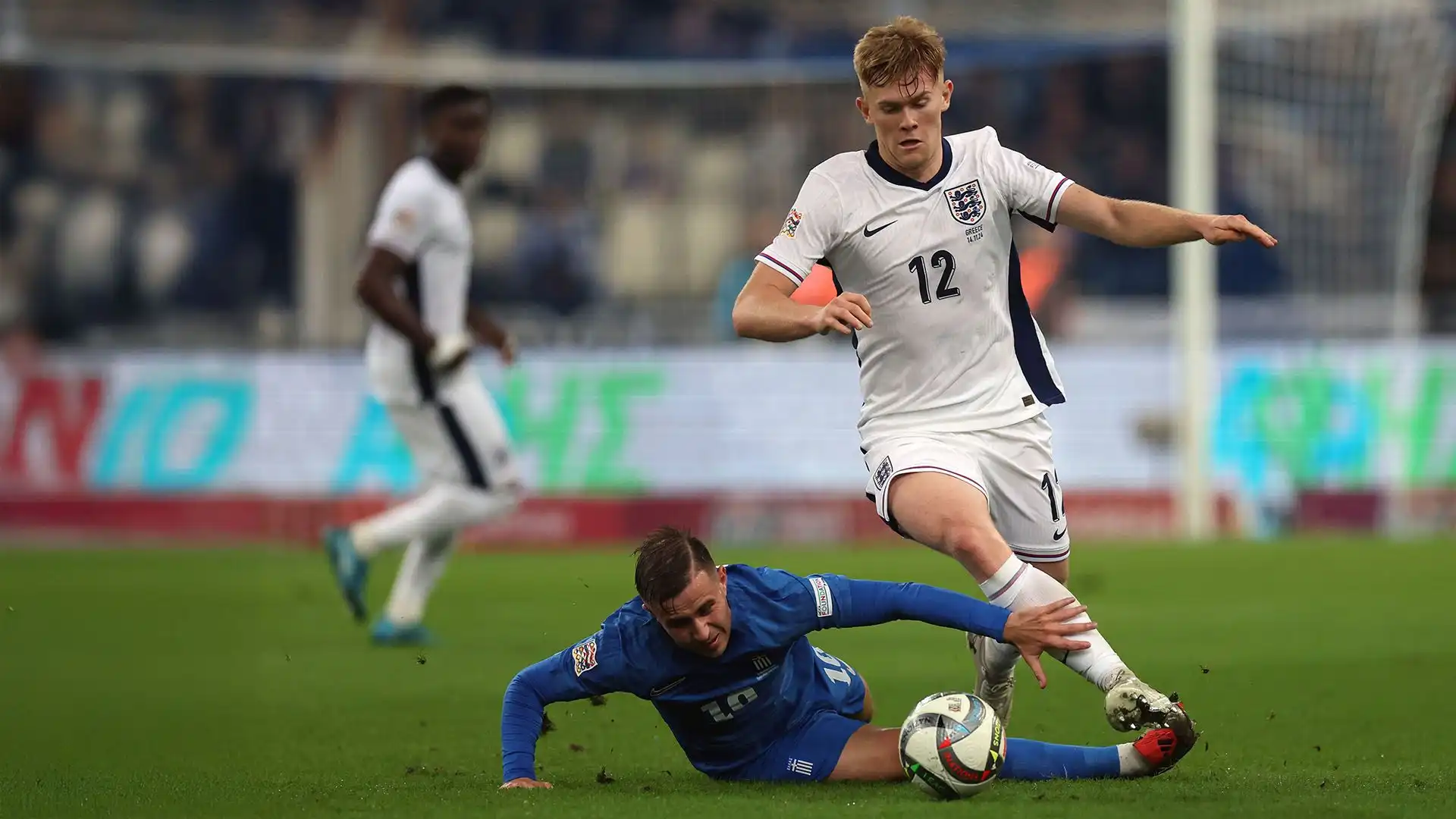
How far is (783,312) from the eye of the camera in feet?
19.0

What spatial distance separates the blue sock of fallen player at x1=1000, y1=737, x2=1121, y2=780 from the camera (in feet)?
18.5

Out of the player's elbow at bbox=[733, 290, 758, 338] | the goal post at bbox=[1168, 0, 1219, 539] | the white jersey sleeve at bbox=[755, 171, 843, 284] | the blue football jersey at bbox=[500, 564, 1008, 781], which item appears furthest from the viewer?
the goal post at bbox=[1168, 0, 1219, 539]

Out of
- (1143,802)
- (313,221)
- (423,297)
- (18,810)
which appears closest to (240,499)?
(313,221)

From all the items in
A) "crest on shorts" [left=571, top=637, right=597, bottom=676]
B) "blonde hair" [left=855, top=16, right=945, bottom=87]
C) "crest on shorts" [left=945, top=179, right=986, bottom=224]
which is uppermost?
"blonde hair" [left=855, top=16, right=945, bottom=87]

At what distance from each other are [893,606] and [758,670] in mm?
451

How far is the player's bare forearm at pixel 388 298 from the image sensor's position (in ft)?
33.8

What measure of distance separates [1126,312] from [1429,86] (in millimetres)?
3769

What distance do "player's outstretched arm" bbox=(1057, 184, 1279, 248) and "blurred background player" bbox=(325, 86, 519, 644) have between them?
489 cm

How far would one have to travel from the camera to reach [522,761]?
18.4ft

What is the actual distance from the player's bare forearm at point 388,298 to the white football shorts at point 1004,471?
4.39m

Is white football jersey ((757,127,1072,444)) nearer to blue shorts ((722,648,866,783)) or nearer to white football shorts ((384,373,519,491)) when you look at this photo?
blue shorts ((722,648,866,783))

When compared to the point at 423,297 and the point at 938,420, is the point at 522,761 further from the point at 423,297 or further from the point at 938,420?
the point at 423,297

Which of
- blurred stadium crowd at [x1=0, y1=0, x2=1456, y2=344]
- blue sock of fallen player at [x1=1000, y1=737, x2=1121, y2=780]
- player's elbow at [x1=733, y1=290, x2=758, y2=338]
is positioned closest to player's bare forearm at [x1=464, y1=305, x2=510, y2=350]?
player's elbow at [x1=733, y1=290, x2=758, y2=338]

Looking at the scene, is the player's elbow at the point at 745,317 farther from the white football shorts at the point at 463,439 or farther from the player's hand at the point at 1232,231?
the white football shorts at the point at 463,439
